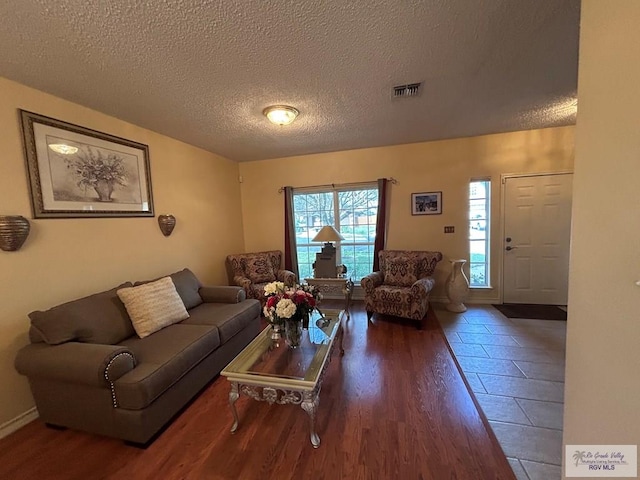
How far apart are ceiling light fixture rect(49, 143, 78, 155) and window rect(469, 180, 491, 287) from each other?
458 cm

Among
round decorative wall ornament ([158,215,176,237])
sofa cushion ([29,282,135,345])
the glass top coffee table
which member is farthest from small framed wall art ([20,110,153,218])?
the glass top coffee table

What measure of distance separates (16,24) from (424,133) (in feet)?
12.0

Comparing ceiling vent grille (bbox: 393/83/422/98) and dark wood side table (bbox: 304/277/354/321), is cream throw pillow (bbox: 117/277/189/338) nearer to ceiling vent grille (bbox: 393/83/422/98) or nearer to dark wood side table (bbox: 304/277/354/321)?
dark wood side table (bbox: 304/277/354/321)

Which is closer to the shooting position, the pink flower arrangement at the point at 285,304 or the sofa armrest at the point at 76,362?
the sofa armrest at the point at 76,362

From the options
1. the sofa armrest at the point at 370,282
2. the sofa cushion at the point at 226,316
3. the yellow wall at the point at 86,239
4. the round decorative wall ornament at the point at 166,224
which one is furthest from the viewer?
the sofa armrest at the point at 370,282

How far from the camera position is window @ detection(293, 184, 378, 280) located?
426cm

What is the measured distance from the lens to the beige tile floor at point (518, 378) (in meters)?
1.48

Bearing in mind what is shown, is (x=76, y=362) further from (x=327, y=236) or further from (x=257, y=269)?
(x=327, y=236)

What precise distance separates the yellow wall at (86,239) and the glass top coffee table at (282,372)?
5.20 ft

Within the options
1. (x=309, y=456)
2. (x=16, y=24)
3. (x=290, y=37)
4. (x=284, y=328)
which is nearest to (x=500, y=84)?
(x=290, y=37)

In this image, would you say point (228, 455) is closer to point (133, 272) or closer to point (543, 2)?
point (133, 272)

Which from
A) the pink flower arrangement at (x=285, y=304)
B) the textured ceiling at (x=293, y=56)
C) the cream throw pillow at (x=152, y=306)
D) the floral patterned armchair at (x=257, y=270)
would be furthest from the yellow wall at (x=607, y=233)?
the floral patterned armchair at (x=257, y=270)

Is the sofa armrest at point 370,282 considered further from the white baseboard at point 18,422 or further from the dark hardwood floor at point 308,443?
the white baseboard at point 18,422

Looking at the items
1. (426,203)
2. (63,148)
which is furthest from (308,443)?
(426,203)
